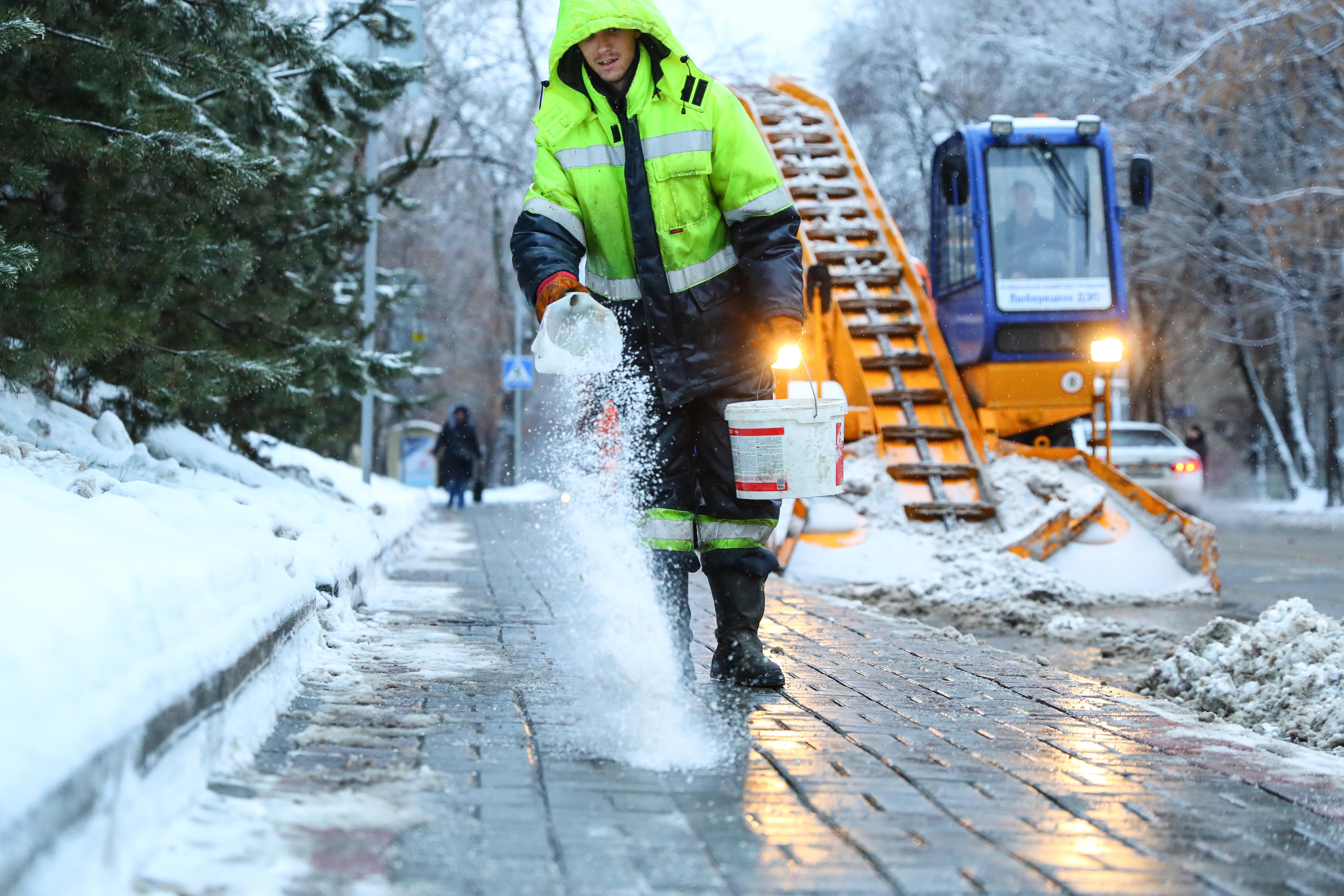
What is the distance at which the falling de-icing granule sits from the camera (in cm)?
372

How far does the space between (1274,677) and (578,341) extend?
105 inches

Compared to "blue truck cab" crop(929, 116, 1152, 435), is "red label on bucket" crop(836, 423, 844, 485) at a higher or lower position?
lower

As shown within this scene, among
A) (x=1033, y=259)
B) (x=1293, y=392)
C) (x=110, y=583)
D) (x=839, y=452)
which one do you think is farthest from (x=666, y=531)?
(x=1293, y=392)

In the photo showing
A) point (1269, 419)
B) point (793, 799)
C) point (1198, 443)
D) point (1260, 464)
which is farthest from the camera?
point (1260, 464)

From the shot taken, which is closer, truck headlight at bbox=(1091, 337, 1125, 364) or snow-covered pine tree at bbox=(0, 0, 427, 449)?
snow-covered pine tree at bbox=(0, 0, 427, 449)

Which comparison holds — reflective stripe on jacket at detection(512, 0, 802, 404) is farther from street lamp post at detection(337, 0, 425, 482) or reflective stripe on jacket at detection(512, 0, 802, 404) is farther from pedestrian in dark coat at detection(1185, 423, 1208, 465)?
pedestrian in dark coat at detection(1185, 423, 1208, 465)

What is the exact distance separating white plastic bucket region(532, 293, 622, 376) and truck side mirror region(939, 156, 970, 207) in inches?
303

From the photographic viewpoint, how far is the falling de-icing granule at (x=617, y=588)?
146 inches

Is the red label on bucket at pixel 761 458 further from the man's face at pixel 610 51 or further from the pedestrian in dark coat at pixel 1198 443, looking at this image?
the pedestrian in dark coat at pixel 1198 443

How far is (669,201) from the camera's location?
14.8 feet

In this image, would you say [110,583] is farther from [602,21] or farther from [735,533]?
[602,21]

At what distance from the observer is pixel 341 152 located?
955 cm

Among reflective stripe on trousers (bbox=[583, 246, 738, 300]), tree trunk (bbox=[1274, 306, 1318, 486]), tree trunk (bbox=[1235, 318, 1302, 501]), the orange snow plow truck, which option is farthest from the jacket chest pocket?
tree trunk (bbox=[1235, 318, 1302, 501])

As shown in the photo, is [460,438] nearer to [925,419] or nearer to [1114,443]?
[1114,443]
